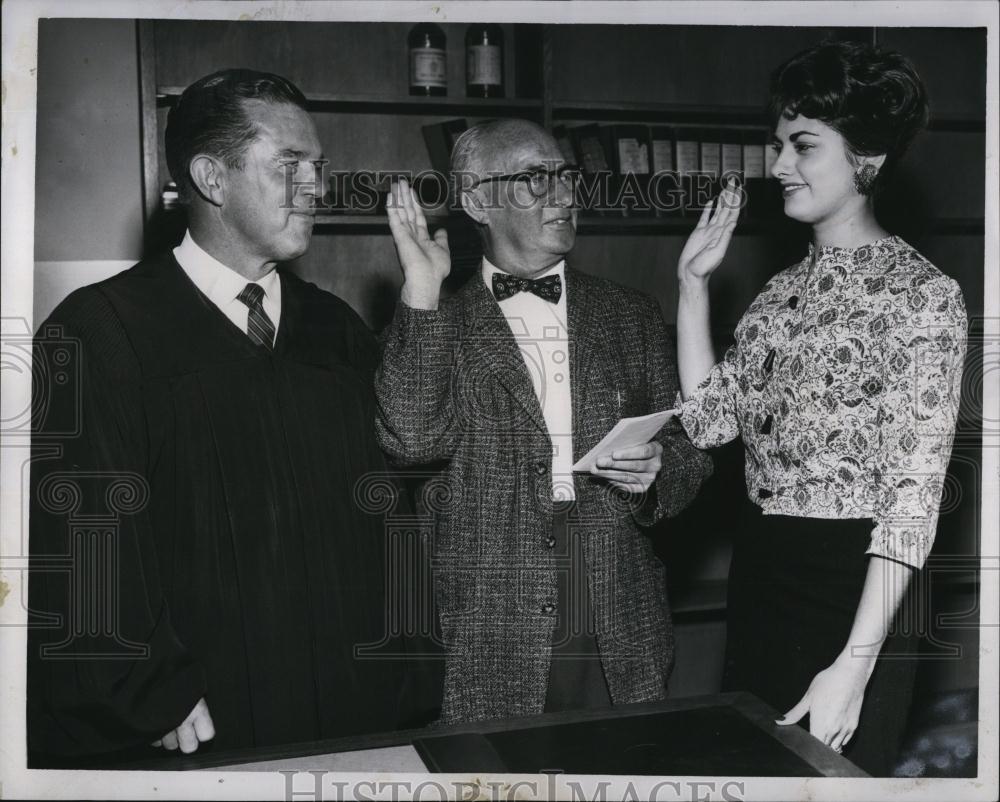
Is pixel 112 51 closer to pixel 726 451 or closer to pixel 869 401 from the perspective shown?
pixel 726 451

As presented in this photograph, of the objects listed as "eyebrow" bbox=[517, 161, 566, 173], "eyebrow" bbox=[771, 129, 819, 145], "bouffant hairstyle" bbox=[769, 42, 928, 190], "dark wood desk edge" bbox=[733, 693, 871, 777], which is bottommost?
"dark wood desk edge" bbox=[733, 693, 871, 777]

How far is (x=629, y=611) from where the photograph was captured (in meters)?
2.31

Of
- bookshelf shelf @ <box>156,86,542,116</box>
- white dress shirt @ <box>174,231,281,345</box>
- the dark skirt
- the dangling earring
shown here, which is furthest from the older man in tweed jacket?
the dangling earring

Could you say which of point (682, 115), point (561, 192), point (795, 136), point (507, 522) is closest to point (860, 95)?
point (795, 136)

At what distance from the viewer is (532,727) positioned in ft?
6.26

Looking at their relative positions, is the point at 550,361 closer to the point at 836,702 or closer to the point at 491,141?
the point at 491,141

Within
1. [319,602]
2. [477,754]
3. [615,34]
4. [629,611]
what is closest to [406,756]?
[477,754]

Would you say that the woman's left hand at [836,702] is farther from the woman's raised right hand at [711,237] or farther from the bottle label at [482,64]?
the bottle label at [482,64]

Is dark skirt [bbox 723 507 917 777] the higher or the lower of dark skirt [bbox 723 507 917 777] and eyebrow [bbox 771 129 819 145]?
the lower

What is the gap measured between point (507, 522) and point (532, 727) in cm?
50

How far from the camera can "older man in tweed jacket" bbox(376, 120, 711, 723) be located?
2.26 m

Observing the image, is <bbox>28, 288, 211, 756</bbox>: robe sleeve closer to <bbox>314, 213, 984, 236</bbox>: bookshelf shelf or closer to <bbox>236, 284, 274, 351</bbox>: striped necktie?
<bbox>236, 284, 274, 351</bbox>: striped necktie

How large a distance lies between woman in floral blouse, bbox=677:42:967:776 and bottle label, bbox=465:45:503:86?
61 centimetres

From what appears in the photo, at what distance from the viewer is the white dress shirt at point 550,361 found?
229 cm
